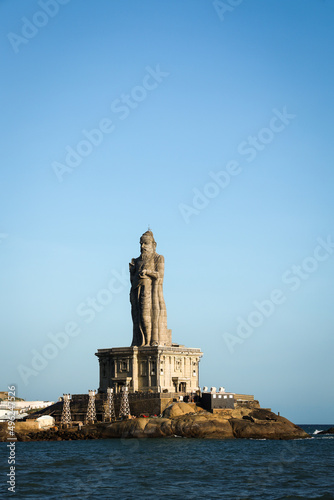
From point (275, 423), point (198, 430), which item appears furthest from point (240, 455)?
point (275, 423)

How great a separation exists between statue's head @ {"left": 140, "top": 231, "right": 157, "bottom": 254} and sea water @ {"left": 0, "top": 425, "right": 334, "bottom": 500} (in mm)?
39864

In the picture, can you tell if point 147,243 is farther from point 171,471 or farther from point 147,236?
point 171,471

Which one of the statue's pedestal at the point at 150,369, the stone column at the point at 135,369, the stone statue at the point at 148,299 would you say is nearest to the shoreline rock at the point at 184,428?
the statue's pedestal at the point at 150,369

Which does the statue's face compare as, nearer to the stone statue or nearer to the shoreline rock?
the stone statue

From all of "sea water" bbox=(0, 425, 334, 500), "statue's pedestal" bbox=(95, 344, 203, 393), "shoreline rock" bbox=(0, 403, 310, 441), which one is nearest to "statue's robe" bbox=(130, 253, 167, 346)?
"statue's pedestal" bbox=(95, 344, 203, 393)

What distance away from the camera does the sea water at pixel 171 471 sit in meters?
48.8

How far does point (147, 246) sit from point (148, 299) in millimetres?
8574

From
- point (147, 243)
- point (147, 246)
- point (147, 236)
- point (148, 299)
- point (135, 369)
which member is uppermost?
point (147, 236)

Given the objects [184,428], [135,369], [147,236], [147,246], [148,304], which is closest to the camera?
[184,428]

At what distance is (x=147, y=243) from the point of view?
121875 mm

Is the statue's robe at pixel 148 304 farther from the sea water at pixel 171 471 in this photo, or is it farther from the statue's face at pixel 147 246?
the sea water at pixel 171 471

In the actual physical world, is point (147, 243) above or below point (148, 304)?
above

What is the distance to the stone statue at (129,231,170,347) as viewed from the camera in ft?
390

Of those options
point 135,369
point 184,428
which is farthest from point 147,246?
point 184,428
